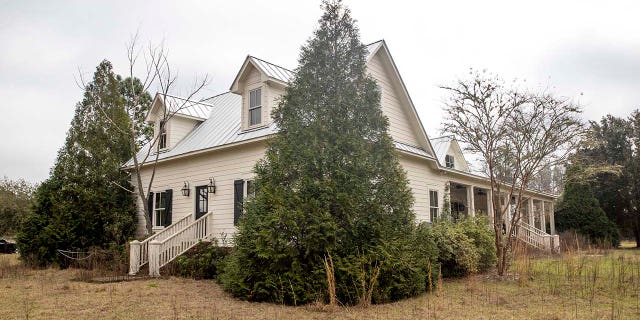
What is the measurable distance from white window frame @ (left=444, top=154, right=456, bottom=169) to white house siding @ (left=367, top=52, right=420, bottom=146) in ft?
16.7

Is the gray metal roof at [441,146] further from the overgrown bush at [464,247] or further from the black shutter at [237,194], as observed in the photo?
the black shutter at [237,194]

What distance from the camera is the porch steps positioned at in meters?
12.6

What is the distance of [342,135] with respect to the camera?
357 inches

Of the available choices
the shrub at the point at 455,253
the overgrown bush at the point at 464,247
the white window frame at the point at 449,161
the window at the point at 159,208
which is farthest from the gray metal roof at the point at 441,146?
the window at the point at 159,208

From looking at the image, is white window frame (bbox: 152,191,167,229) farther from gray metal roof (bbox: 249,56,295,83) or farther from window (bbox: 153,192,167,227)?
gray metal roof (bbox: 249,56,295,83)

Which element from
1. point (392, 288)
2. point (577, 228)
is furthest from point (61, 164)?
point (577, 228)

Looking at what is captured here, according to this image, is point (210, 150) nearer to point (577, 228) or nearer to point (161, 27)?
point (161, 27)

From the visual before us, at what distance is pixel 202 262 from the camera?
40.7 feet

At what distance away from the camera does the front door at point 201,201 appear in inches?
583

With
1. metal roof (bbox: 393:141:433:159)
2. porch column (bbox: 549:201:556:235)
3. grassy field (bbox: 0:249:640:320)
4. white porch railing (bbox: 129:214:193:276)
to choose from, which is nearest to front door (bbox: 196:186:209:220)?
white porch railing (bbox: 129:214:193:276)

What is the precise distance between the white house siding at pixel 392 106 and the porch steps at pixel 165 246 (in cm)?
668

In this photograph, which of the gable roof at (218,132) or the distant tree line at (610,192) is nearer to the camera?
the gable roof at (218,132)

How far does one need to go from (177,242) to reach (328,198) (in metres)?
6.73

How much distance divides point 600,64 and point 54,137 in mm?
28790
